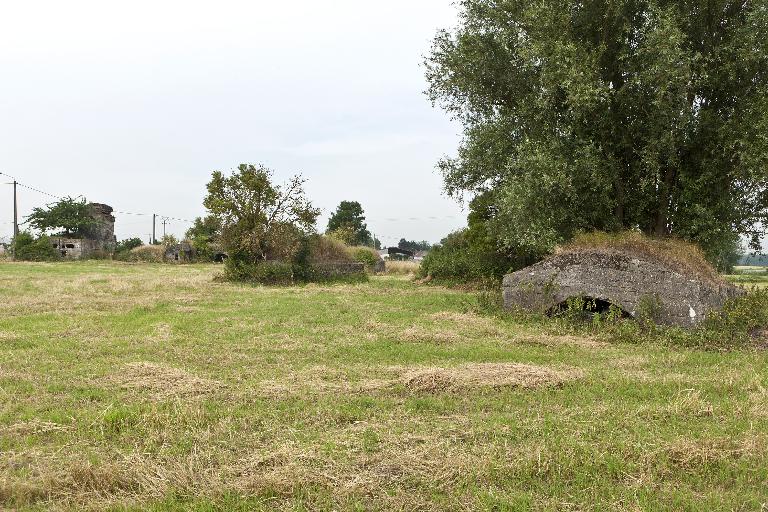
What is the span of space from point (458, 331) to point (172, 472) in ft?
27.3

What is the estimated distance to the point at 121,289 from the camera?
2022 centimetres

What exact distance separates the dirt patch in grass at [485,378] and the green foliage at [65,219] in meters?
61.9

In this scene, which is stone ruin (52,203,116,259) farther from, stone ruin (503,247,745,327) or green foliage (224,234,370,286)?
stone ruin (503,247,745,327)

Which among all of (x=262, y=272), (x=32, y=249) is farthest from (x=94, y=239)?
(x=262, y=272)

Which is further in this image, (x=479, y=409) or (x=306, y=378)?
(x=306, y=378)

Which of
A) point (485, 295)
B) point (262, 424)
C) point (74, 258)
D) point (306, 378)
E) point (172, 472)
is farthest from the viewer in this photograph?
point (74, 258)

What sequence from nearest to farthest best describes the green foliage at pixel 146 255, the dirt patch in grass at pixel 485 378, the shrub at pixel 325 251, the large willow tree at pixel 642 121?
the dirt patch in grass at pixel 485 378
the large willow tree at pixel 642 121
the shrub at pixel 325 251
the green foliage at pixel 146 255

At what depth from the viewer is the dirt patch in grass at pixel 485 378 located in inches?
288

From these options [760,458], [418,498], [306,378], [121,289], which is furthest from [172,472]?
[121,289]

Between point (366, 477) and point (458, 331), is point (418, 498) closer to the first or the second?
point (366, 477)

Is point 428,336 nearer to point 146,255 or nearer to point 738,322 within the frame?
point 738,322

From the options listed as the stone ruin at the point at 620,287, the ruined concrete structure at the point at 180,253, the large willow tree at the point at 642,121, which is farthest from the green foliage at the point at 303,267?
the ruined concrete structure at the point at 180,253

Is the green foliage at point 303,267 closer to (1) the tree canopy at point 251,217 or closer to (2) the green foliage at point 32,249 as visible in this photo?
(1) the tree canopy at point 251,217

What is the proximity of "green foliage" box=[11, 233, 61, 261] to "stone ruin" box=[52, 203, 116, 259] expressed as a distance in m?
2.85
